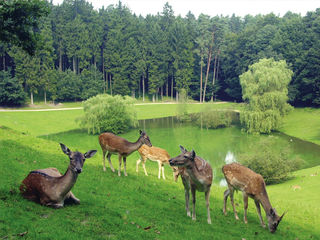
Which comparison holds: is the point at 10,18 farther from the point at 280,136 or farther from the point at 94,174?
the point at 280,136

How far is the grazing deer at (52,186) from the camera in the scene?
8797 millimetres

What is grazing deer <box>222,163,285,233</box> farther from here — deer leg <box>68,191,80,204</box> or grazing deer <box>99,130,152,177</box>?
deer leg <box>68,191,80,204</box>

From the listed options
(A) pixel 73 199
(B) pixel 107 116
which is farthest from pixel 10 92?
(A) pixel 73 199

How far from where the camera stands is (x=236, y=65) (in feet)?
289

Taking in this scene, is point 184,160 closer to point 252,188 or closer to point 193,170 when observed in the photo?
point 193,170

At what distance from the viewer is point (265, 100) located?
48.8 meters

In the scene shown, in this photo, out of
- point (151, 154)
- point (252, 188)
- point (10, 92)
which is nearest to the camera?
point (252, 188)

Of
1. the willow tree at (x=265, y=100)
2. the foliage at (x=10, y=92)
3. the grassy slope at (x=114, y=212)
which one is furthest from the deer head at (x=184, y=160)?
the foliage at (x=10, y=92)

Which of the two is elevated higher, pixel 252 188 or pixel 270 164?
pixel 252 188

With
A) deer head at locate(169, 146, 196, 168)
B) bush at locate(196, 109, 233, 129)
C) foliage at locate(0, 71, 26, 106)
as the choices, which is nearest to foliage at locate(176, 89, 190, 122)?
bush at locate(196, 109, 233, 129)

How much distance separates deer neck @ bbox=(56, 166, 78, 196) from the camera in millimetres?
8812

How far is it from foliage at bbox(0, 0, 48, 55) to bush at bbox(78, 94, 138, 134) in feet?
94.3

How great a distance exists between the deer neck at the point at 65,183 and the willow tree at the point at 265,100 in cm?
4296

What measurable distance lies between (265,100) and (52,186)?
44872mm
